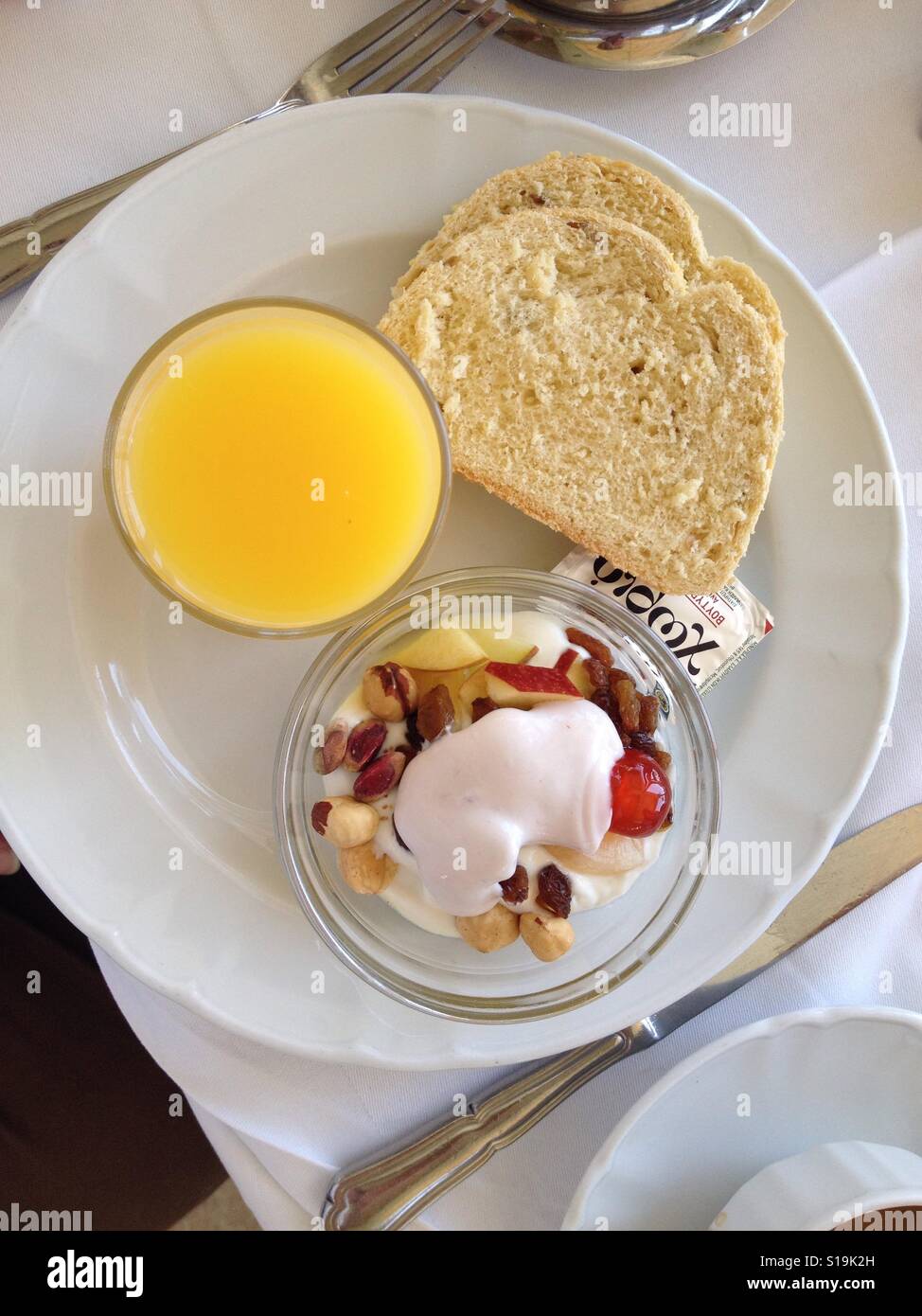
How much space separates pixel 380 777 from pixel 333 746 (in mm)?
67

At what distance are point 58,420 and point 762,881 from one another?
3.50 feet

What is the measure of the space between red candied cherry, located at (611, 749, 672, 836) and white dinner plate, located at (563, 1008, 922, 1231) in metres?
0.33

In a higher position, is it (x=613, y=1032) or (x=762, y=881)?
(x=762, y=881)

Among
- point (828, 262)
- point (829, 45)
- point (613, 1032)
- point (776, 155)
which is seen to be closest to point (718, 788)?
point (613, 1032)

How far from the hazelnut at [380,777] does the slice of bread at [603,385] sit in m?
0.38

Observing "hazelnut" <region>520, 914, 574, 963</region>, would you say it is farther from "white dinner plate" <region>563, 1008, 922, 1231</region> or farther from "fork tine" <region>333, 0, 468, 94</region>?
"fork tine" <region>333, 0, 468, 94</region>

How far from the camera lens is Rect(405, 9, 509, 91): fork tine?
1.25 m

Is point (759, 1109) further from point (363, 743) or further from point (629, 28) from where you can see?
point (629, 28)

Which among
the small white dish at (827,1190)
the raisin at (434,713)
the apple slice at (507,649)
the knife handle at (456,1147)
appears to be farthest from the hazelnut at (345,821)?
the small white dish at (827,1190)

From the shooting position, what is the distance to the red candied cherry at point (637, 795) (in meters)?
1.11

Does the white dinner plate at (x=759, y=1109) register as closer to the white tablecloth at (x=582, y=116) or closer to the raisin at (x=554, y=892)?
the white tablecloth at (x=582, y=116)

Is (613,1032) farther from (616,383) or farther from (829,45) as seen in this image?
(829,45)

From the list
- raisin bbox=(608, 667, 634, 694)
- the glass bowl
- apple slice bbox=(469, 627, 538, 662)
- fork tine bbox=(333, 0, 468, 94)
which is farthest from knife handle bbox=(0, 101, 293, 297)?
raisin bbox=(608, 667, 634, 694)
